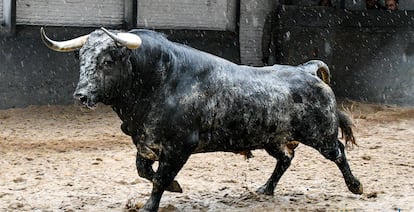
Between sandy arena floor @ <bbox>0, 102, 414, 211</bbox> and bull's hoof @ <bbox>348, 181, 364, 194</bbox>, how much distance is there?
6 centimetres

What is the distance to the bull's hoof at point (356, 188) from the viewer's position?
23.5 feet

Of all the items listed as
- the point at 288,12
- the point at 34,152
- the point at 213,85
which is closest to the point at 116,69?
the point at 213,85

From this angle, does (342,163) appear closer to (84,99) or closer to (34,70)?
(84,99)

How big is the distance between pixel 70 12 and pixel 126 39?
21.8ft

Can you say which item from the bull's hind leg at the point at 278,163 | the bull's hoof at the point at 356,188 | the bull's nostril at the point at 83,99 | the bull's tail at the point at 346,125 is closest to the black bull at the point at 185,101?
the bull's nostril at the point at 83,99

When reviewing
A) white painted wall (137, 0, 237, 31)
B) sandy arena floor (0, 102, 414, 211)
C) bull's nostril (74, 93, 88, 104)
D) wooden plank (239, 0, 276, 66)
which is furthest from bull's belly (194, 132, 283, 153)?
wooden plank (239, 0, 276, 66)

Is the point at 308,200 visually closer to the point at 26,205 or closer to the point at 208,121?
the point at 208,121

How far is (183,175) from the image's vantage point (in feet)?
26.7

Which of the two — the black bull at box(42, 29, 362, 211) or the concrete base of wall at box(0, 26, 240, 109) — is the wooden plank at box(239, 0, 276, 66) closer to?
the concrete base of wall at box(0, 26, 240, 109)

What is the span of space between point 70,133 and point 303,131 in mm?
4871

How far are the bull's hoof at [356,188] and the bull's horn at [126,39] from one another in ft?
8.27

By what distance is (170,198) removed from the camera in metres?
7.09

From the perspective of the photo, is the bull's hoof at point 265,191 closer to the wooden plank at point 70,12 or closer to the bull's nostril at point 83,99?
the bull's nostril at point 83,99

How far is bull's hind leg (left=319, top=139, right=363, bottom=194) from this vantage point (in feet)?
23.1
